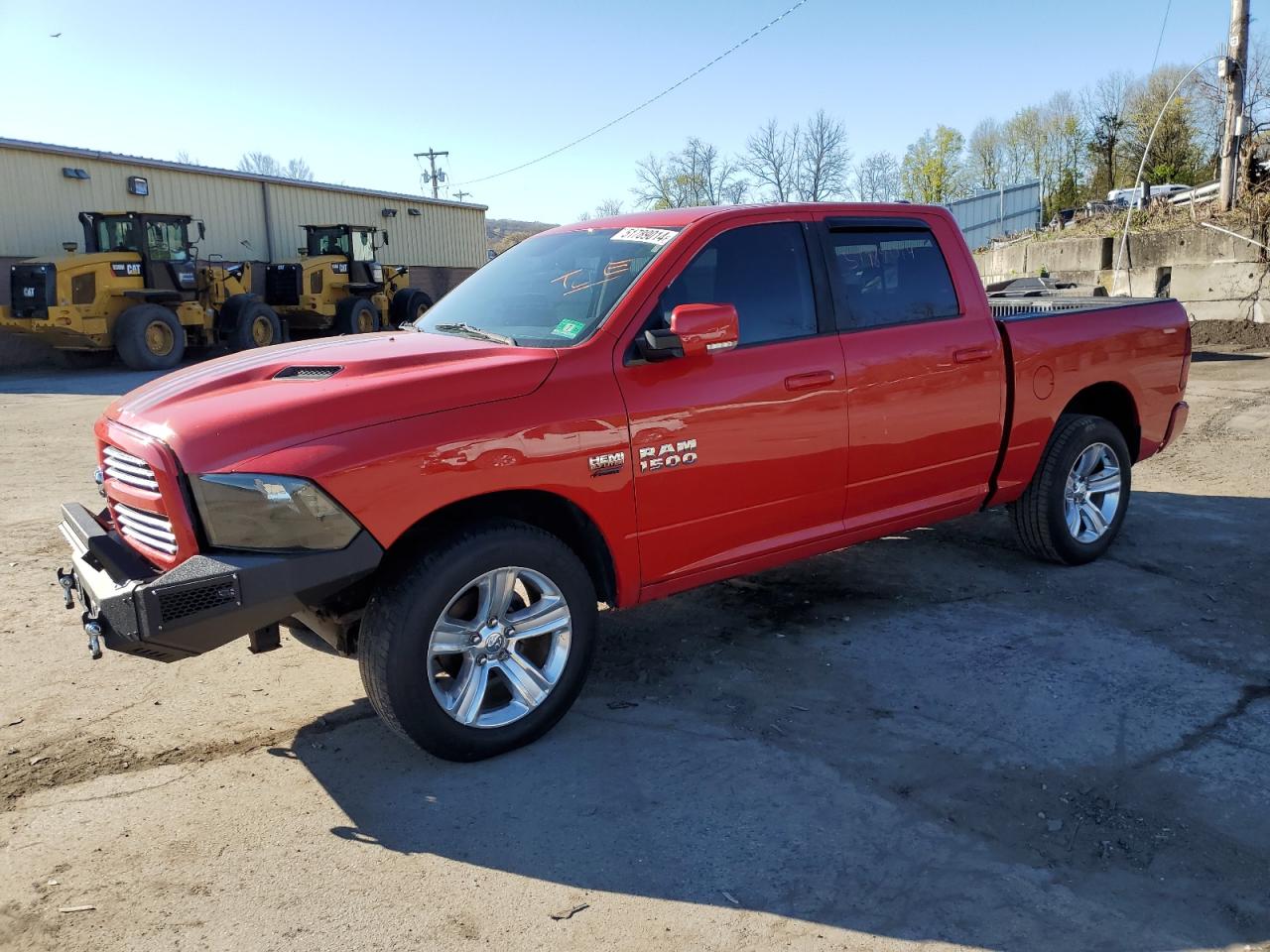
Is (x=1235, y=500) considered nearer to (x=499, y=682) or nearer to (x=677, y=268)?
(x=677, y=268)

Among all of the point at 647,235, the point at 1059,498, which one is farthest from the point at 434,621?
the point at 1059,498

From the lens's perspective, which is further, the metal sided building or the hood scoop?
the metal sided building

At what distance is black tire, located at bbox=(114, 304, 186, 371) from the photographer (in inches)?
743

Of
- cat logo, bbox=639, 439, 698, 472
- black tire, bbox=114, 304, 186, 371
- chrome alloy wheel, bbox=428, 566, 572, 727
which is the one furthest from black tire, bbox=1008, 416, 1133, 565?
black tire, bbox=114, 304, 186, 371

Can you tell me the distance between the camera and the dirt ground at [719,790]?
2639 mm

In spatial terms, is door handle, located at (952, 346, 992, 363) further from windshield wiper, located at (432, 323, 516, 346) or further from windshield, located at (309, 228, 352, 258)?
windshield, located at (309, 228, 352, 258)

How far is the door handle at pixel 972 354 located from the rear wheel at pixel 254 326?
1895cm

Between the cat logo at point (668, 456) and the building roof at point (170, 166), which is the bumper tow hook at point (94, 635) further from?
the building roof at point (170, 166)

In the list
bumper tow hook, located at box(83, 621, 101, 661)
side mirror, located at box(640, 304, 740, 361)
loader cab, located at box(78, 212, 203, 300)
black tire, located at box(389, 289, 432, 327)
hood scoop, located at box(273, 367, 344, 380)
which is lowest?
bumper tow hook, located at box(83, 621, 101, 661)

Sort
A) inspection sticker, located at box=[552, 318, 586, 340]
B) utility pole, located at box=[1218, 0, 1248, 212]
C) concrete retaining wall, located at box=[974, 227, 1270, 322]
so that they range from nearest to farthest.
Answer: inspection sticker, located at box=[552, 318, 586, 340]
concrete retaining wall, located at box=[974, 227, 1270, 322]
utility pole, located at box=[1218, 0, 1248, 212]

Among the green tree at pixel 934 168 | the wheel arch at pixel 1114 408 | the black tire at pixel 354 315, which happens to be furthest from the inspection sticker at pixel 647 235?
the green tree at pixel 934 168

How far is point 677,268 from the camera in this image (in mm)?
3904

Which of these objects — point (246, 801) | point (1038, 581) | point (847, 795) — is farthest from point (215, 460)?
point (1038, 581)

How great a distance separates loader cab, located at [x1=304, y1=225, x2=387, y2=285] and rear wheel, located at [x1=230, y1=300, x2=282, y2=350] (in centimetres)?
308
